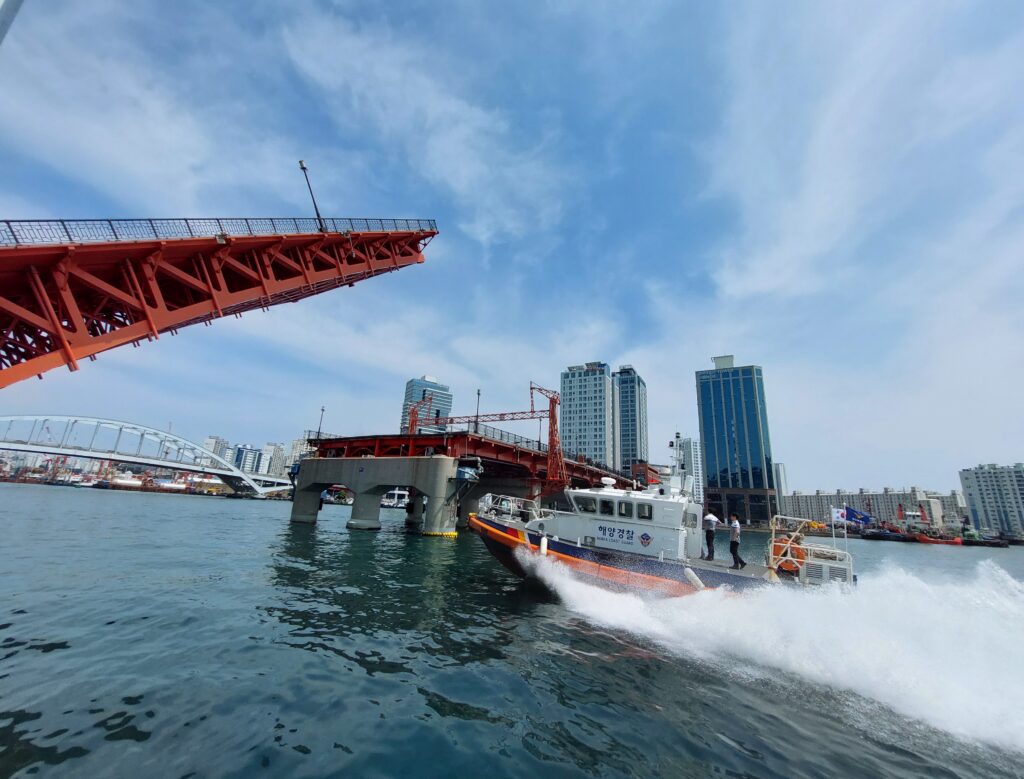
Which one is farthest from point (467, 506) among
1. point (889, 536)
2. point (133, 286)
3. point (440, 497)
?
point (889, 536)

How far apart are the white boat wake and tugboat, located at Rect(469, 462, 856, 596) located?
0.74 metres

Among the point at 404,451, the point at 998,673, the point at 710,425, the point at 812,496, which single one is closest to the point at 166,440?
the point at 404,451

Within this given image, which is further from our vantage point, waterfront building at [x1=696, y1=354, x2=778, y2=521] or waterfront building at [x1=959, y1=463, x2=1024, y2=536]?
waterfront building at [x1=959, y1=463, x2=1024, y2=536]

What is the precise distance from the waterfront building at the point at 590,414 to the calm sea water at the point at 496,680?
13030cm

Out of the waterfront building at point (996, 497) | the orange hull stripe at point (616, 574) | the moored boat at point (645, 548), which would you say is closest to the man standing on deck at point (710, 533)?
the moored boat at point (645, 548)

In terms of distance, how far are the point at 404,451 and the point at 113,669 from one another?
96.9ft

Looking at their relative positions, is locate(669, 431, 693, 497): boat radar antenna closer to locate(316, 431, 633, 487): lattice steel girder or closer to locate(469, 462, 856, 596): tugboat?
locate(469, 462, 856, 596): tugboat

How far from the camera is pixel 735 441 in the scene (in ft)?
436

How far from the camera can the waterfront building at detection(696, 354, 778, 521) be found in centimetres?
12462

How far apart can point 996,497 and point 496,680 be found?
206277 mm

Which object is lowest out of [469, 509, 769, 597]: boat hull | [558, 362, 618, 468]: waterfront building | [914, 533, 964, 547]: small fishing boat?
[914, 533, 964, 547]: small fishing boat

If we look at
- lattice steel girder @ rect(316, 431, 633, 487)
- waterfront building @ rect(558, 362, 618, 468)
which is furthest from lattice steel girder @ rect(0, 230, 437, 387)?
waterfront building @ rect(558, 362, 618, 468)

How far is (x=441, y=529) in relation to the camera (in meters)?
32.3

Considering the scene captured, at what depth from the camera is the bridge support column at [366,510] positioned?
115 feet
